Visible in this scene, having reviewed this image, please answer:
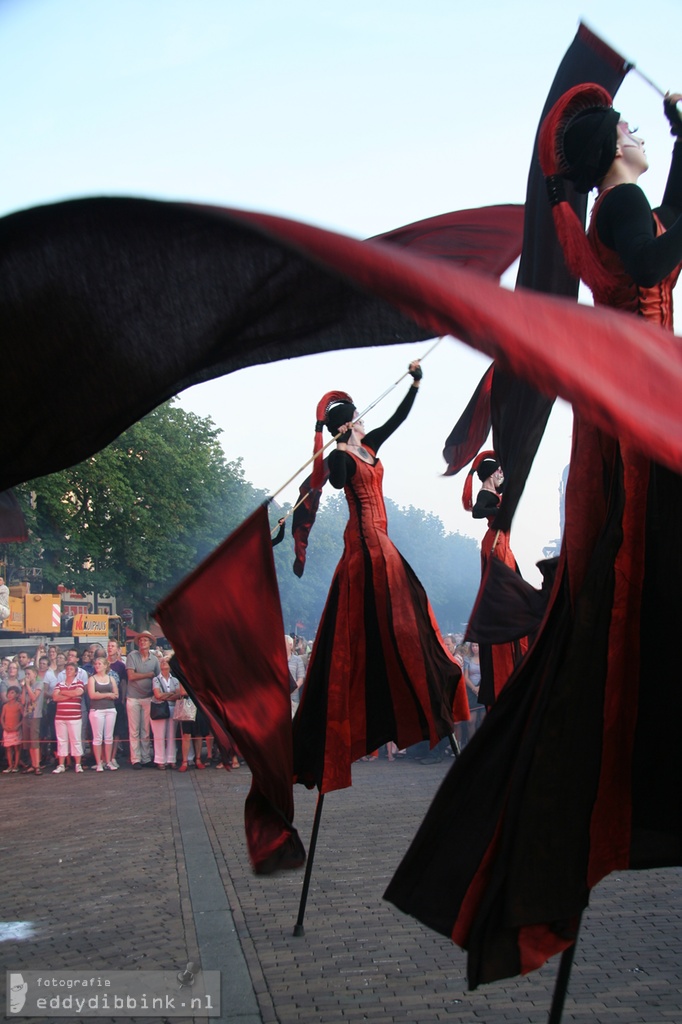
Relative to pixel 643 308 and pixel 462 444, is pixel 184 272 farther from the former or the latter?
pixel 462 444

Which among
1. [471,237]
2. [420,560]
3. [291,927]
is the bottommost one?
[291,927]

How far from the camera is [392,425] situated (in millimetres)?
5355

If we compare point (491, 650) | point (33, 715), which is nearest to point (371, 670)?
point (491, 650)

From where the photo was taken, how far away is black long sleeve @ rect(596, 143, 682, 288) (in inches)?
86.1

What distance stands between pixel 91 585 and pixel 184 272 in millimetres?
27772

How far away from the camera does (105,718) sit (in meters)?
13.5

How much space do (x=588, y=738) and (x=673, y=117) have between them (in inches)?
63.5

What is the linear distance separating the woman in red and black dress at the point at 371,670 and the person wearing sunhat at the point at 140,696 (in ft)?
29.7

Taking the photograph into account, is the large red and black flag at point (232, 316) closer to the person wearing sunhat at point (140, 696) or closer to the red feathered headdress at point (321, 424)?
the red feathered headdress at point (321, 424)

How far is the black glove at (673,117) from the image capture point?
2.33 metres

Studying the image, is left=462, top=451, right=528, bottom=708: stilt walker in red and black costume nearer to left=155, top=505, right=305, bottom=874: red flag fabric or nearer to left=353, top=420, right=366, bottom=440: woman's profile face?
left=353, top=420, right=366, bottom=440: woman's profile face

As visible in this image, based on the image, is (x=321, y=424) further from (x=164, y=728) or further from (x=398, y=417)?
(x=164, y=728)

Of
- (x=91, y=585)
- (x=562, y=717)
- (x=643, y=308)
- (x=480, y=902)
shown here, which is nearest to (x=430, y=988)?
(x=480, y=902)

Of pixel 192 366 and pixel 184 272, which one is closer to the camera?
pixel 184 272
